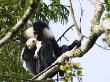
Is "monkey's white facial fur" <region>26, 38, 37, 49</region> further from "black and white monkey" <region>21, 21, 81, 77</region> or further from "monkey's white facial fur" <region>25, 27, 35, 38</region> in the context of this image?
"monkey's white facial fur" <region>25, 27, 35, 38</region>

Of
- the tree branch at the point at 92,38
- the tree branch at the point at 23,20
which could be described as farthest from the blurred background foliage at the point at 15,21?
the tree branch at the point at 23,20

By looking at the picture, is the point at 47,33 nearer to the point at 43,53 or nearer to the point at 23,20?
the point at 43,53

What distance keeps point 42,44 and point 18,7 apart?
5.12 ft

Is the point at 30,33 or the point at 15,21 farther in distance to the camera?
the point at 15,21

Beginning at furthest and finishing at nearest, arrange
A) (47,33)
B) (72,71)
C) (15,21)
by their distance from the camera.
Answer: (15,21) < (47,33) < (72,71)

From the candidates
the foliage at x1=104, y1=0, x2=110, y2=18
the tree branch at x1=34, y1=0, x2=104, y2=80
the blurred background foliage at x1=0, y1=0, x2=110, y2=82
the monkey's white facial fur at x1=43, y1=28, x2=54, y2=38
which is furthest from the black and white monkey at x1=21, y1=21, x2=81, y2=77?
the foliage at x1=104, y1=0, x2=110, y2=18

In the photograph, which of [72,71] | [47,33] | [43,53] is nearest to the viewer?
[72,71]

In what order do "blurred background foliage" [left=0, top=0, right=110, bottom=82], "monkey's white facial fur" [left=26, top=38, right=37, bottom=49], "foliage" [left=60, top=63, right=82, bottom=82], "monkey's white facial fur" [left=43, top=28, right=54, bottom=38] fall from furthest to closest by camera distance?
"blurred background foliage" [left=0, top=0, right=110, bottom=82] < "monkey's white facial fur" [left=43, top=28, right=54, bottom=38] < "monkey's white facial fur" [left=26, top=38, right=37, bottom=49] < "foliage" [left=60, top=63, right=82, bottom=82]

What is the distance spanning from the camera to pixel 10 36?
330 centimetres

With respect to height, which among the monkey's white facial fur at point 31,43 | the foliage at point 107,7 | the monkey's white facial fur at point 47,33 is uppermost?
the foliage at point 107,7

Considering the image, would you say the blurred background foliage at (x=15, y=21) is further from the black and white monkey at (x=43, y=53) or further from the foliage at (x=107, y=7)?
the foliage at (x=107, y=7)

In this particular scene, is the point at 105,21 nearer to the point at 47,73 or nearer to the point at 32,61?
the point at 47,73

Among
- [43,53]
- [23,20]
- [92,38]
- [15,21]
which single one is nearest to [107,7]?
[92,38]

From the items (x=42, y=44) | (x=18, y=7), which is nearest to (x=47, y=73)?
(x=42, y=44)
